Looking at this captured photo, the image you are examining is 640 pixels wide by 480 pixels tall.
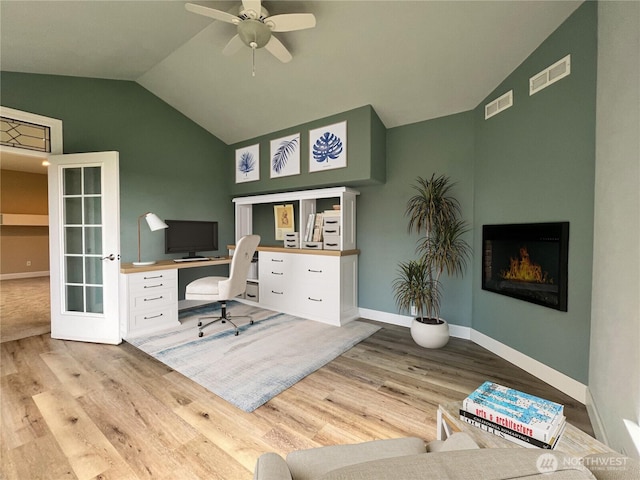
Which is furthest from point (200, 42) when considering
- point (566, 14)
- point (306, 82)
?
point (566, 14)

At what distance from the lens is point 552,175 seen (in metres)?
2.11

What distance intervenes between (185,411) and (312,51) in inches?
122

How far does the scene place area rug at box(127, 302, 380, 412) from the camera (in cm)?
207

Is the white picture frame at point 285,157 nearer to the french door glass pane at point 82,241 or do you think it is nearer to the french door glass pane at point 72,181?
the french door glass pane at point 82,241

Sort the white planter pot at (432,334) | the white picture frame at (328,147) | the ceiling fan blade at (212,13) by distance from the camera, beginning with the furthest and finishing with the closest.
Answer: the white picture frame at (328,147) → the white planter pot at (432,334) → the ceiling fan blade at (212,13)

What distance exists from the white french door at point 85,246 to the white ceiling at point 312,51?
103 cm

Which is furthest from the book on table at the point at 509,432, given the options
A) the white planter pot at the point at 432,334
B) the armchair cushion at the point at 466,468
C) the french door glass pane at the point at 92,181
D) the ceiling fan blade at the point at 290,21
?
the french door glass pane at the point at 92,181

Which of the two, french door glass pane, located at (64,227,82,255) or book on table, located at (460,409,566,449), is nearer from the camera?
book on table, located at (460,409,566,449)

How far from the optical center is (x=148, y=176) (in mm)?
3721

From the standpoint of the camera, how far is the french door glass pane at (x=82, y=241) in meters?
3.00

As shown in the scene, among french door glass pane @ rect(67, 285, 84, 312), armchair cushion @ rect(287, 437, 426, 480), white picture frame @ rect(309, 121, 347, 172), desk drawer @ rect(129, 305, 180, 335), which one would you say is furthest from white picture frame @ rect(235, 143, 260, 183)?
armchair cushion @ rect(287, 437, 426, 480)

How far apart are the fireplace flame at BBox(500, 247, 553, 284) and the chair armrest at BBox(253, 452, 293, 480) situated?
2346mm

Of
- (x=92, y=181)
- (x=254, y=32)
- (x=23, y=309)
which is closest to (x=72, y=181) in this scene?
(x=92, y=181)

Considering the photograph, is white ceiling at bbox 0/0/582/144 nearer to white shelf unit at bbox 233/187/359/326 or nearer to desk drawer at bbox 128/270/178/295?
white shelf unit at bbox 233/187/359/326
